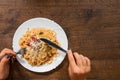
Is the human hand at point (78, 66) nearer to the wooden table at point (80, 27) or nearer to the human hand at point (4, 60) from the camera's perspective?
the wooden table at point (80, 27)

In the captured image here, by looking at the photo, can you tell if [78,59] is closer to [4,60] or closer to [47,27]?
[47,27]

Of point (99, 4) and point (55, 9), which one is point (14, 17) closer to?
point (55, 9)

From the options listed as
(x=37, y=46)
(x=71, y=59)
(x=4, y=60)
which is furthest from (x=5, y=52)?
(x=71, y=59)

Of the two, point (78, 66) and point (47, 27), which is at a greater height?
point (47, 27)

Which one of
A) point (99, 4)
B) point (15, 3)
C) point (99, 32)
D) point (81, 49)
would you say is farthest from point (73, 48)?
point (15, 3)

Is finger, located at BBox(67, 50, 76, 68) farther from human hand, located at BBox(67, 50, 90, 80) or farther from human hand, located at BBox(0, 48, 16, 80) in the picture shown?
human hand, located at BBox(0, 48, 16, 80)

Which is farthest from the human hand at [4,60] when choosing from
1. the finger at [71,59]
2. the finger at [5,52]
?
the finger at [71,59]

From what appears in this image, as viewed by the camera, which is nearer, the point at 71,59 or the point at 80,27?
the point at 71,59
